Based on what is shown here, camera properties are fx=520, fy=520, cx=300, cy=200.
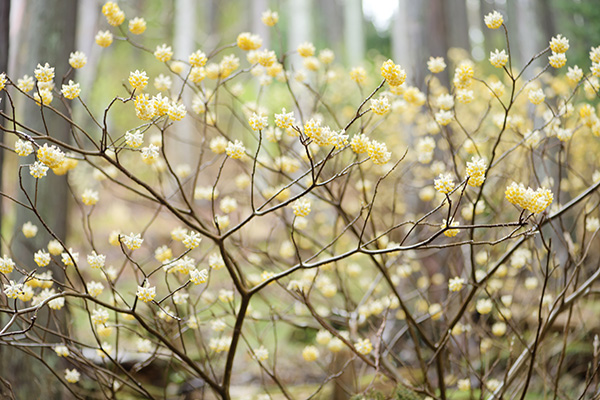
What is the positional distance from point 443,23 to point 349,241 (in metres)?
2.46

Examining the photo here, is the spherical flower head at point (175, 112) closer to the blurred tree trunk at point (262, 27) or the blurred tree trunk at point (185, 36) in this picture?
the blurred tree trunk at point (262, 27)

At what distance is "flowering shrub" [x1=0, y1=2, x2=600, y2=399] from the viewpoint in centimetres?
137

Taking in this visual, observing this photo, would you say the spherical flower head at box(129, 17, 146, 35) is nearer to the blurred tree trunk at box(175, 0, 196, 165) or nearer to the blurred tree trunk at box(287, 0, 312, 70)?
the blurred tree trunk at box(287, 0, 312, 70)

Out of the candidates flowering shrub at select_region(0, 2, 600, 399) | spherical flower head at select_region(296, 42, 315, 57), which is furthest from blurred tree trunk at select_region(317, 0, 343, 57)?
spherical flower head at select_region(296, 42, 315, 57)

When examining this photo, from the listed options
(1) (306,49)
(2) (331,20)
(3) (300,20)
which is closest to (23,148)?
(1) (306,49)

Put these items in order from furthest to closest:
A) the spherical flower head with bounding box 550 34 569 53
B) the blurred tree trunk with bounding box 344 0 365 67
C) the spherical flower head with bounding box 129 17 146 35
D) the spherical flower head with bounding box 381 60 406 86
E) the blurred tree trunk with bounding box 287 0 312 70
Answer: the blurred tree trunk with bounding box 344 0 365 67 → the blurred tree trunk with bounding box 287 0 312 70 → the spherical flower head with bounding box 129 17 146 35 → the spherical flower head with bounding box 550 34 569 53 → the spherical flower head with bounding box 381 60 406 86

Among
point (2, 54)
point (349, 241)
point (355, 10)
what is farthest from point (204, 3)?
point (2, 54)

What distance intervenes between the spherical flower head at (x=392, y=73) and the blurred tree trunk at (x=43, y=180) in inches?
70.2

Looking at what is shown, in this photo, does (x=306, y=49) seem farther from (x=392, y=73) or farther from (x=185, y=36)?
(x=185, y=36)

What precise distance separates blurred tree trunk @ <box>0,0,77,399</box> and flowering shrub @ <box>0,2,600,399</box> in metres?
0.08

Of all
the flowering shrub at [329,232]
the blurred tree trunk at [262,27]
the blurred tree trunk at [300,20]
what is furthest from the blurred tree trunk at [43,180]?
the blurred tree trunk at [262,27]

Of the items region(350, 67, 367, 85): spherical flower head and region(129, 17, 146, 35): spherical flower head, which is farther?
region(350, 67, 367, 85): spherical flower head

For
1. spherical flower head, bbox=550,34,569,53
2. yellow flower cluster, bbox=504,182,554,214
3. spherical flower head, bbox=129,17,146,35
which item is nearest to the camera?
yellow flower cluster, bbox=504,182,554,214

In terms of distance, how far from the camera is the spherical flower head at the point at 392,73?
1335mm
